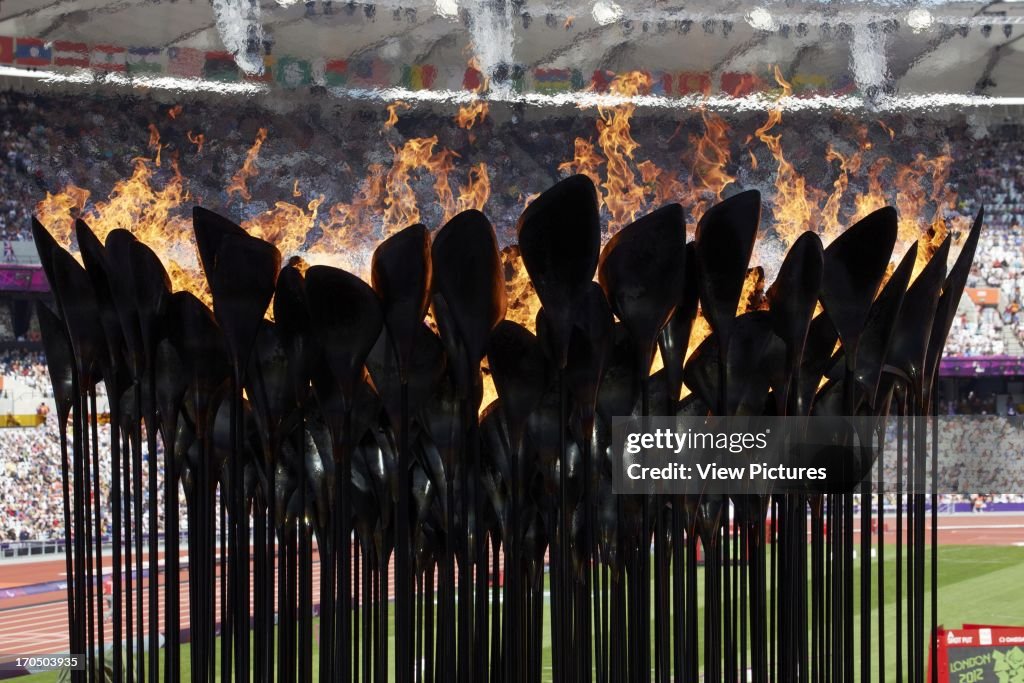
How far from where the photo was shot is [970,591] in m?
8.01

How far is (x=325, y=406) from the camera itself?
1.59 m

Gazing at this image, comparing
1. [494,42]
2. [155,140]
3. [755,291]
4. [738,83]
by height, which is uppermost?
[494,42]

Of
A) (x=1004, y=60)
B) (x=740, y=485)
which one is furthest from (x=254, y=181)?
(x=740, y=485)

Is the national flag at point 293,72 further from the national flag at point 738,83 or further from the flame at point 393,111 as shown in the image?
the national flag at point 738,83

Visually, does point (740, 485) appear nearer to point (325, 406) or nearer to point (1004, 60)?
point (325, 406)

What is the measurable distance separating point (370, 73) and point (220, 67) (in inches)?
48.0

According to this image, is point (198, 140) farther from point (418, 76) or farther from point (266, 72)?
point (418, 76)

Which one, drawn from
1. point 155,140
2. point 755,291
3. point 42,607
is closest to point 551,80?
point 155,140

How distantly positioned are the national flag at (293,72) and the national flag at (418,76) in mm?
796

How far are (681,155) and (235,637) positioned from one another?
7282 mm

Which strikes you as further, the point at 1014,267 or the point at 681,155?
the point at 1014,267

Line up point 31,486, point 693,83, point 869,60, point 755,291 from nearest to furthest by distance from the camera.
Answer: point 755,291
point 31,486
point 693,83
point 869,60

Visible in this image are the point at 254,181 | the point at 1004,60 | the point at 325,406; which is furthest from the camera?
the point at 254,181

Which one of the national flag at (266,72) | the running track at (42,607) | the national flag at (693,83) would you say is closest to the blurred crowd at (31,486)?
the running track at (42,607)
